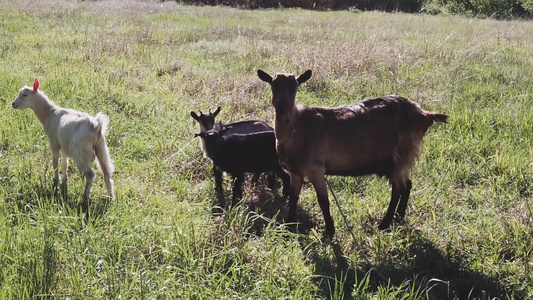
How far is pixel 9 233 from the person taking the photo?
11.0ft

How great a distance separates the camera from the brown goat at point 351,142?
4.13m

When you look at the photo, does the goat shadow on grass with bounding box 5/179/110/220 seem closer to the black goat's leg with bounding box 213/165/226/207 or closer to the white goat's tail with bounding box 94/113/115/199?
the white goat's tail with bounding box 94/113/115/199

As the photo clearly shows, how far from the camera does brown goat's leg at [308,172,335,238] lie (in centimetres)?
412

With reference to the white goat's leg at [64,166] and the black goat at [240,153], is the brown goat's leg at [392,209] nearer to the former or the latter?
the black goat at [240,153]

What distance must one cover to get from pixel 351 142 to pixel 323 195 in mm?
559

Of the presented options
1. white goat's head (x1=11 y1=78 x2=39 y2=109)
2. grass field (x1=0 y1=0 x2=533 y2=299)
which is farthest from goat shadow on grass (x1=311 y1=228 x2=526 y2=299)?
white goat's head (x1=11 y1=78 x2=39 y2=109)

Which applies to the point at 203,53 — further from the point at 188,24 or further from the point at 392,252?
the point at 392,252

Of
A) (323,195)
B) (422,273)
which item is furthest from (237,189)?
(422,273)

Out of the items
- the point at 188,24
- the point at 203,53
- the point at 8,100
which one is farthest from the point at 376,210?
the point at 188,24

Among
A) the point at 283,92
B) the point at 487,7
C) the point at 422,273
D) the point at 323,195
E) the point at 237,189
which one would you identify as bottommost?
the point at 422,273

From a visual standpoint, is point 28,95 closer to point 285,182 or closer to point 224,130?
point 224,130

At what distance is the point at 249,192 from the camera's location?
211 inches

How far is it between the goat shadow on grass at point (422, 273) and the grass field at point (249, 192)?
16 mm

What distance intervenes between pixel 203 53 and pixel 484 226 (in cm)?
822
